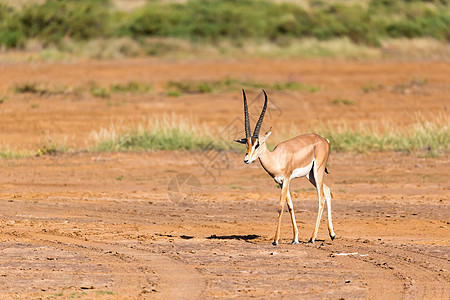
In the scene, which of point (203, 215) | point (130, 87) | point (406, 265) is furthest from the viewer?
point (130, 87)

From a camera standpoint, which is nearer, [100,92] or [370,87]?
[100,92]

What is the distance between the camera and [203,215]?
12492 mm

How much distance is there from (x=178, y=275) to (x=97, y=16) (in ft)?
95.1

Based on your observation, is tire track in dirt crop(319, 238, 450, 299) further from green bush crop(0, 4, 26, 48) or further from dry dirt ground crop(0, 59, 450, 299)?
green bush crop(0, 4, 26, 48)

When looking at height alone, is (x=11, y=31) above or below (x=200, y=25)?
above

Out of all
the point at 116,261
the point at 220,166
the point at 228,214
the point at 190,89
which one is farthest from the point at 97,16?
the point at 116,261

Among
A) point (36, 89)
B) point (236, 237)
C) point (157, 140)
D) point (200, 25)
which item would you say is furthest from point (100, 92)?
point (236, 237)

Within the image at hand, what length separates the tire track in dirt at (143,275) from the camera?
26.7 feet

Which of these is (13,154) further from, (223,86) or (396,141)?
(223,86)

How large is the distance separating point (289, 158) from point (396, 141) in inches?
352

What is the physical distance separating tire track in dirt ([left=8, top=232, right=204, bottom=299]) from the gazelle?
1408mm

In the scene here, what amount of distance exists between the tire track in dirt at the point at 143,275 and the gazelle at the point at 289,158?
4.62 ft

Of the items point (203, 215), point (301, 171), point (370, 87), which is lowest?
point (370, 87)

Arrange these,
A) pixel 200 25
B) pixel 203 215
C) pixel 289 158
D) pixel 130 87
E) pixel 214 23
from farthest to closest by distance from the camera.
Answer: pixel 214 23 < pixel 200 25 < pixel 130 87 < pixel 203 215 < pixel 289 158
